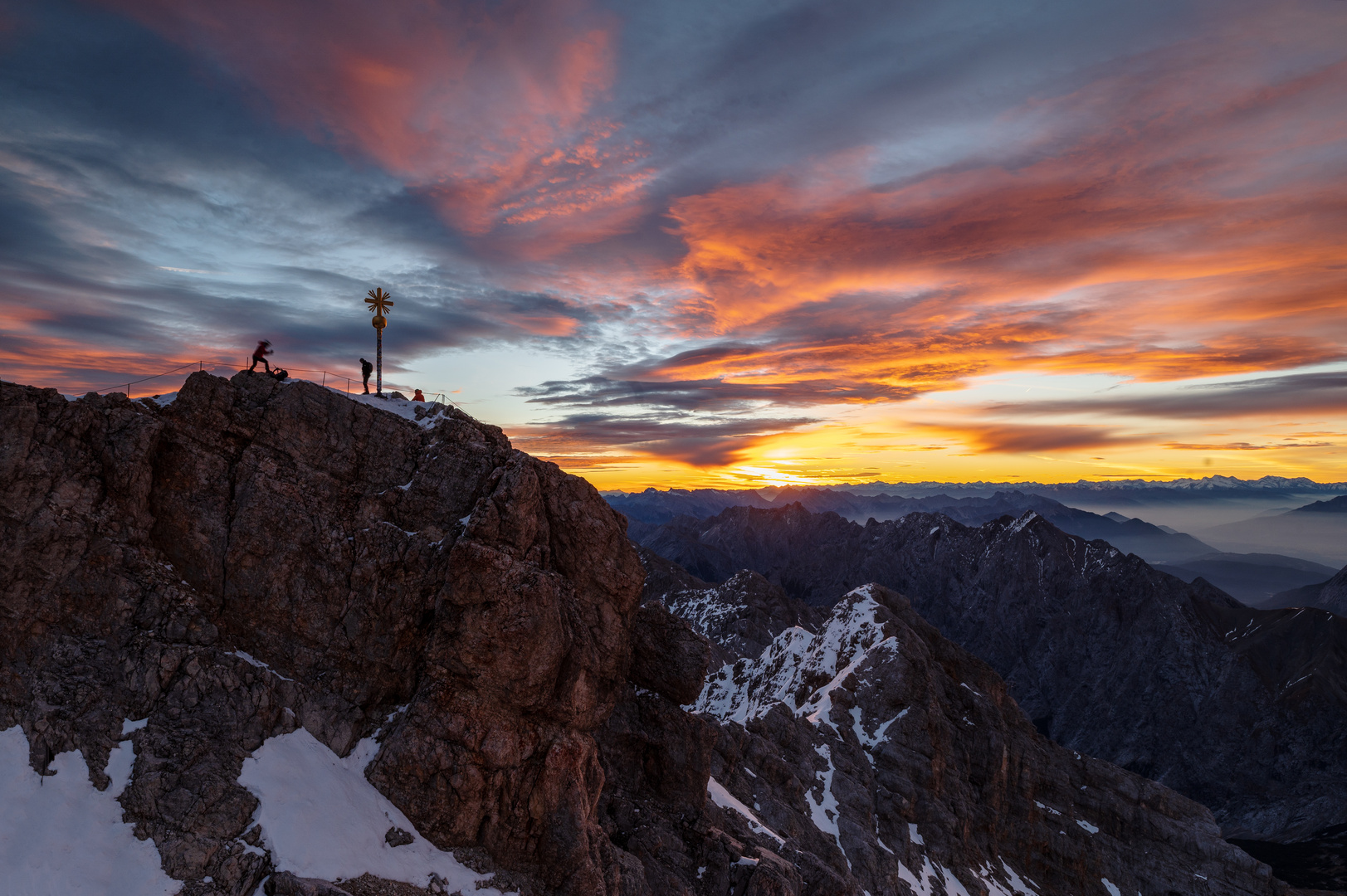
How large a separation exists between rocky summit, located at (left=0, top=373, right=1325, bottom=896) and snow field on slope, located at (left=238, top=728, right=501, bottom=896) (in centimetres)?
11

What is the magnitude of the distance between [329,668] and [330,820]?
7.81m

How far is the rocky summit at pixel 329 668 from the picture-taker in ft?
93.3

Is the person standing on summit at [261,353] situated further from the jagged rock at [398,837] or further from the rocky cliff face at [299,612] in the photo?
the jagged rock at [398,837]

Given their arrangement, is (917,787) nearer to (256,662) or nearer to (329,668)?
(329,668)

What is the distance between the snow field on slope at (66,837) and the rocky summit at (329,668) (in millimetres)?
101

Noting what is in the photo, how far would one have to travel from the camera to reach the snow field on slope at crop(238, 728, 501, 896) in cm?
2916

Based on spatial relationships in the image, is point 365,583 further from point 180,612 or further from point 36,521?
point 36,521

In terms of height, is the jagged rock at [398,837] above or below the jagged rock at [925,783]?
above

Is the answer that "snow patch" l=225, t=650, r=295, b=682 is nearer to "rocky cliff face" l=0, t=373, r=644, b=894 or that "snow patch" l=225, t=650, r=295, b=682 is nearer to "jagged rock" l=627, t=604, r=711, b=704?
"rocky cliff face" l=0, t=373, r=644, b=894

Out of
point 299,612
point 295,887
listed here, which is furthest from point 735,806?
point 299,612

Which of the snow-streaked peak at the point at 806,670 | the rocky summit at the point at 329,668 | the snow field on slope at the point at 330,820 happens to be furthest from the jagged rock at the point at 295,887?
the snow-streaked peak at the point at 806,670

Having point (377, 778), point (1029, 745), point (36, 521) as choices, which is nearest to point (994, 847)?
point (1029, 745)

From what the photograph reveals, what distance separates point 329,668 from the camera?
3566 centimetres

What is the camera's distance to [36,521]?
1222 inches
